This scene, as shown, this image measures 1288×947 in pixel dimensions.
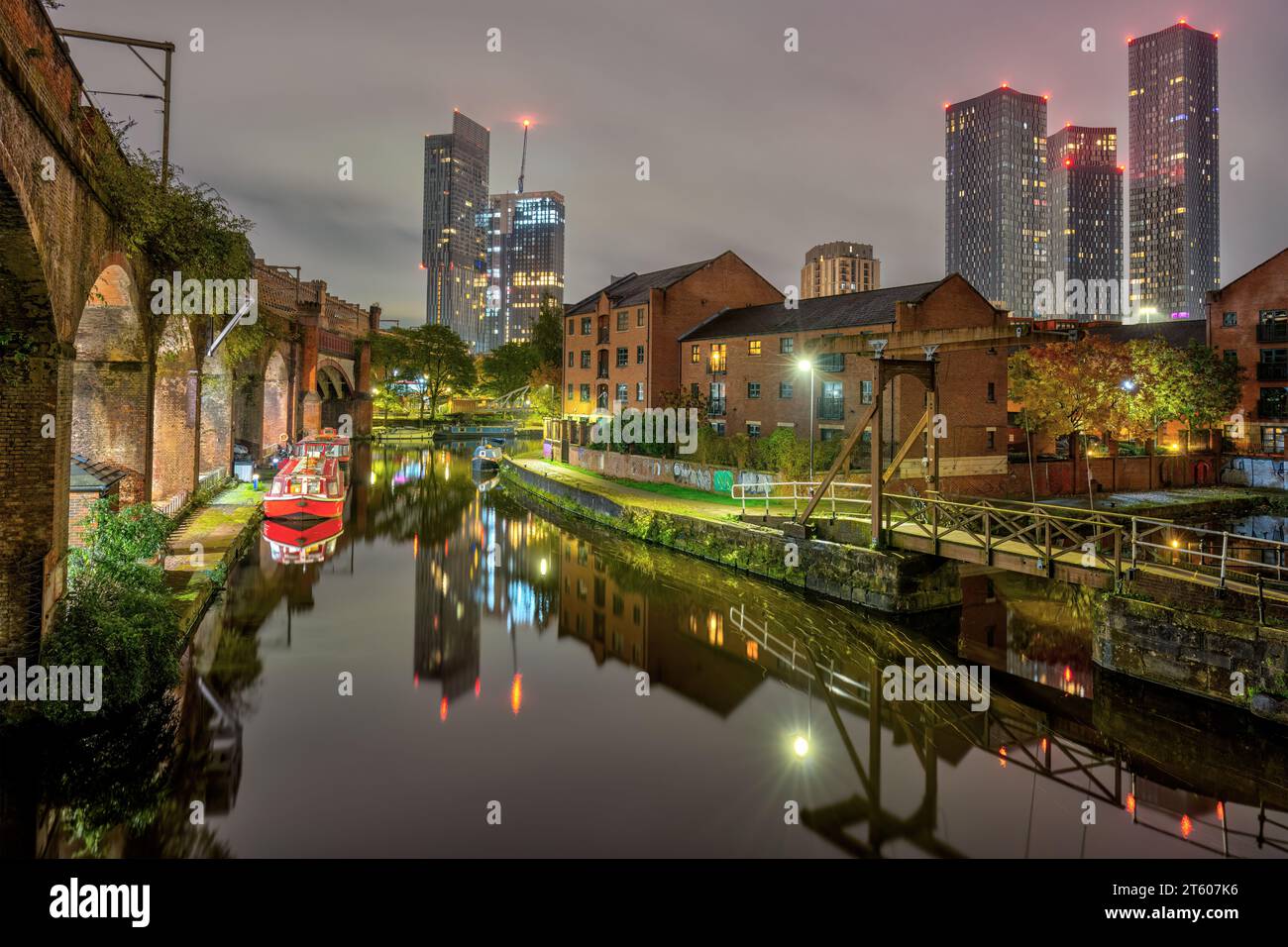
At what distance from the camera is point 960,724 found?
37.2 feet

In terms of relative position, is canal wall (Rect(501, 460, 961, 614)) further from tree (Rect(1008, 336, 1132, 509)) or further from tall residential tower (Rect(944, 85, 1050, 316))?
tall residential tower (Rect(944, 85, 1050, 316))

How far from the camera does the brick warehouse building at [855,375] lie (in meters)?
30.6

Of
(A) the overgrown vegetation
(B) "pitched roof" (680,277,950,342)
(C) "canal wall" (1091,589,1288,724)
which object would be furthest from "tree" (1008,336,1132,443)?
(A) the overgrown vegetation

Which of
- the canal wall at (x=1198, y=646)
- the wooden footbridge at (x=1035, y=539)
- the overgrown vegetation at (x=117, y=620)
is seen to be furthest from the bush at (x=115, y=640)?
the canal wall at (x=1198, y=646)

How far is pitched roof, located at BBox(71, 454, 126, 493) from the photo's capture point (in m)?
13.0

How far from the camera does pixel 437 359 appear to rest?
84.8m

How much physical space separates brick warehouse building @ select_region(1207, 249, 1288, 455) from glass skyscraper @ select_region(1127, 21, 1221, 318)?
521ft

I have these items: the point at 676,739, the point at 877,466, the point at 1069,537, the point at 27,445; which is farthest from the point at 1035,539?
the point at 27,445

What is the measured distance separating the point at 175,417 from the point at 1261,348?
50.9 meters

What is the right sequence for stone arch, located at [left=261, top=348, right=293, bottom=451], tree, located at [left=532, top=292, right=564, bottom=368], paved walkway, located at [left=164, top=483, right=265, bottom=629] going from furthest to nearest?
tree, located at [left=532, top=292, right=564, bottom=368] < stone arch, located at [left=261, top=348, right=293, bottom=451] < paved walkway, located at [left=164, top=483, right=265, bottom=629]

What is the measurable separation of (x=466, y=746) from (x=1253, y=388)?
4742 centimetres

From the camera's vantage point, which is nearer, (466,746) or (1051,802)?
(1051,802)
